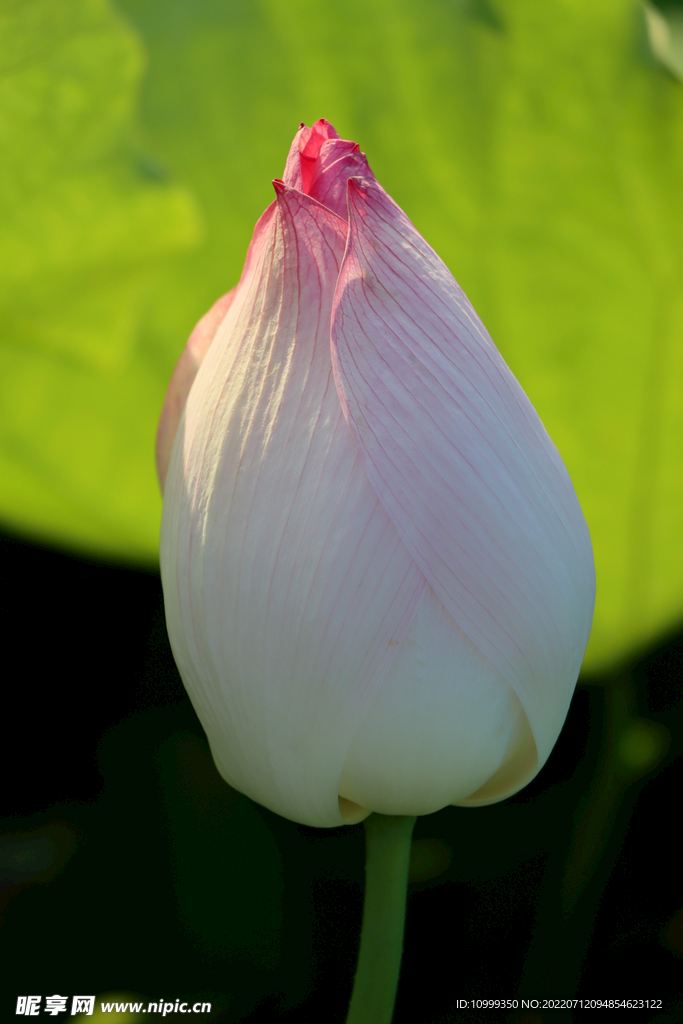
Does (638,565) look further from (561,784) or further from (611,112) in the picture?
Answer: (611,112)

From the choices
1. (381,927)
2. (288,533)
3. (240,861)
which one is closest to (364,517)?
(288,533)

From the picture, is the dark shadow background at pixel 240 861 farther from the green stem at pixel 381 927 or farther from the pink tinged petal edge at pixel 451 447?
the pink tinged petal edge at pixel 451 447

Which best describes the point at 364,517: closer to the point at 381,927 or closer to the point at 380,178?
the point at 381,927

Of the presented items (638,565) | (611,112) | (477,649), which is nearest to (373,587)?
(477,649)

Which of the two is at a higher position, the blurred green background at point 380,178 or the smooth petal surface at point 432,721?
the blurred green background at point 380,178

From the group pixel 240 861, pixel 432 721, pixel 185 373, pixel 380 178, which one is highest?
pixel 380 178

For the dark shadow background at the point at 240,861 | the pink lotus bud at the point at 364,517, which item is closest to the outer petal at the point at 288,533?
the pink lotus bud at the point at 364,517
